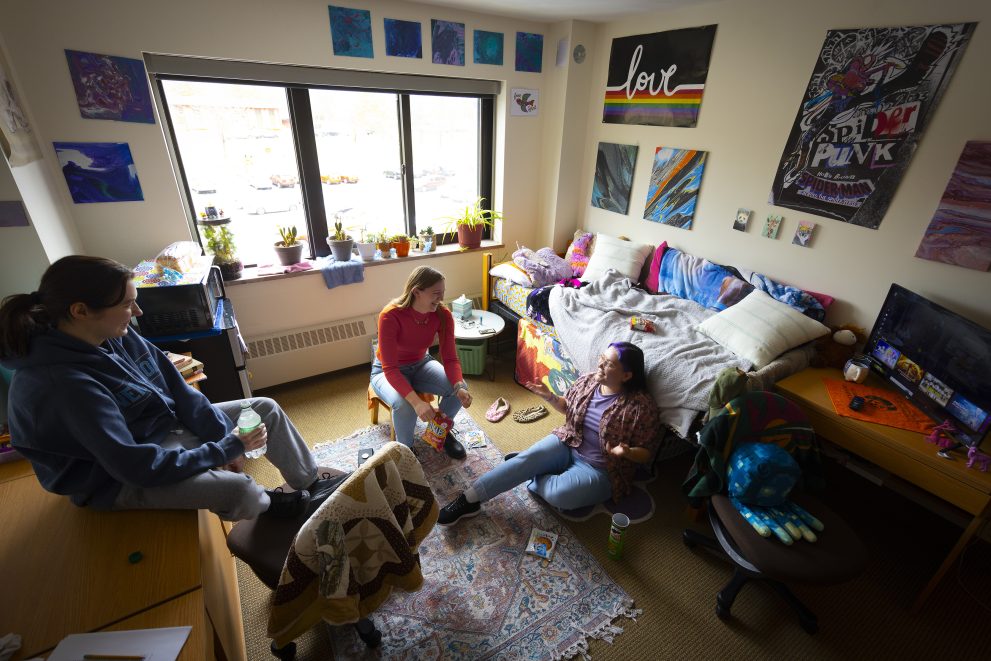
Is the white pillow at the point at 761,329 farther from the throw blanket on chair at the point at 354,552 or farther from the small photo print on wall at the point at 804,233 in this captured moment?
the throw blanket on chair at the point at 354,552

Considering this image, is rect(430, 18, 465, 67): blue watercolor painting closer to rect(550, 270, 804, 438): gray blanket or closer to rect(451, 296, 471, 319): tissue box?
rect(451, 296, 471, 319): tissue box

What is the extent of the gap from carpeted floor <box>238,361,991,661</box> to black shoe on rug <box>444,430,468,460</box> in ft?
2.32

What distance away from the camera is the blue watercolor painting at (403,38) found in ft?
8.82

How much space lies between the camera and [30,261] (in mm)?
1621

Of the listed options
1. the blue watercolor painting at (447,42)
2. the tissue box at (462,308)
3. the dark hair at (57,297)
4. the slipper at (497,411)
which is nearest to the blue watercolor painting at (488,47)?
the blue watercolor painting at (447,42)

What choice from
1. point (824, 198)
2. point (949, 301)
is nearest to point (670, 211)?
point (824, 198)

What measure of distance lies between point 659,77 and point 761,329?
182 centimetres

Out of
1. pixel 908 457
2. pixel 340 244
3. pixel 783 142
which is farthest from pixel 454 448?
pixel 783 142

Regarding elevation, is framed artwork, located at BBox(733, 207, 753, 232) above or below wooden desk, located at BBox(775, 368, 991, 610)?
above

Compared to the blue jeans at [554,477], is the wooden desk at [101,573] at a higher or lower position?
higher

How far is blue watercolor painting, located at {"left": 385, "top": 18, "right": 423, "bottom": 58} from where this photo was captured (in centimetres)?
269

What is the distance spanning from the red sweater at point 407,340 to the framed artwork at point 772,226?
75.1 inches

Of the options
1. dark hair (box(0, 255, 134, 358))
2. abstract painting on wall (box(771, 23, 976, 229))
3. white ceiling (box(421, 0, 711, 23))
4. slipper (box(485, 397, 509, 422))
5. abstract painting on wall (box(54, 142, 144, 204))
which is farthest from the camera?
slipper (box(485, 397, 509, 422))

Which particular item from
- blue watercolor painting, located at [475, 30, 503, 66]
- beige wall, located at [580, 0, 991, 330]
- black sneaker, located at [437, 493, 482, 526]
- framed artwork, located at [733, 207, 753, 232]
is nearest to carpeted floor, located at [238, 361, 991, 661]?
black sneaker, located at [437, 493, 482, 526]
